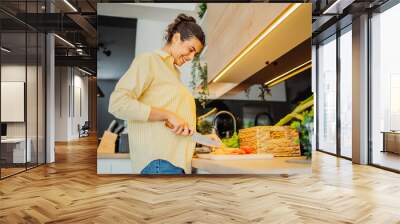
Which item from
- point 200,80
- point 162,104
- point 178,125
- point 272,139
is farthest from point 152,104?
point 272,139

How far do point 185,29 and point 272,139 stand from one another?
2001 millimetres

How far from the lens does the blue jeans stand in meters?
5.70

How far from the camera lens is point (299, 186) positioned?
5203 millimetres

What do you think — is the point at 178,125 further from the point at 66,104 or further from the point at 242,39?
the point at 66,104

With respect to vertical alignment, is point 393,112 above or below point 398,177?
above

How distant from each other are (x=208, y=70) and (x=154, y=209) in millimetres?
2420

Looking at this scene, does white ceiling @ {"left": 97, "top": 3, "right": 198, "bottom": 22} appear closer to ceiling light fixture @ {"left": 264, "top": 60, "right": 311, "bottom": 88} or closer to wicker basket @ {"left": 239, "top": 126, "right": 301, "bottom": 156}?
ceiling light fixture @ {"left": 264, "top": 60, "right": 311, "bottom": 88}

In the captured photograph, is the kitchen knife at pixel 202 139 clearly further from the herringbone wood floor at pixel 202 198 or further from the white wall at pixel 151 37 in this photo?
the white wall at pixel 151 37

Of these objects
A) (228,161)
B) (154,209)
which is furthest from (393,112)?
(154,209)

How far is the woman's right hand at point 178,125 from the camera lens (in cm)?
558

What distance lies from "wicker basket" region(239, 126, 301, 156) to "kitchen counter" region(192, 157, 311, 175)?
0.16m

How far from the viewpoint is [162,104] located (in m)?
5.58

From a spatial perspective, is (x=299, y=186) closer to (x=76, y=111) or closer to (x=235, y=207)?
(x=235, y=207)

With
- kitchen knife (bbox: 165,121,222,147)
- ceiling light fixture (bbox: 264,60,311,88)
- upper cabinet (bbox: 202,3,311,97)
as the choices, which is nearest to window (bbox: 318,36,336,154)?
ceiling light fixture (bbox: 264,60,311,88)
